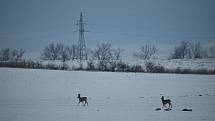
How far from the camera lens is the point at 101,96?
97.3ft

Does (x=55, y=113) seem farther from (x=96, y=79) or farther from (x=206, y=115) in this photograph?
(x=96, y=79)

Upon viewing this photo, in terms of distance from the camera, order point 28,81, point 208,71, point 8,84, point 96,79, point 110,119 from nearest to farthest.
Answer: point 110,119 → point 8,84 → point 28,81 → point 96,79 → point 208,71

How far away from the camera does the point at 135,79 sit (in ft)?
153

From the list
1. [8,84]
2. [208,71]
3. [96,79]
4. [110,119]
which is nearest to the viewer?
[110,119]

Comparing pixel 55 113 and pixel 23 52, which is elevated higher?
pixel 23 52

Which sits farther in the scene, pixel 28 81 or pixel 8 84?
pixel 28 81

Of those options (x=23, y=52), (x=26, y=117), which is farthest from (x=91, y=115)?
(x=23, y=52)

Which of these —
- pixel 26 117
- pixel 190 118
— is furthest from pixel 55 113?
pixel 190 118

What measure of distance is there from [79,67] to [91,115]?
138 ft

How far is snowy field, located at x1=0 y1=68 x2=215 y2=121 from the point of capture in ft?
59.9

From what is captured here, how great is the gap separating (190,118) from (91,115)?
482 cm

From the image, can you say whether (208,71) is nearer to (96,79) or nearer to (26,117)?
(96,79)

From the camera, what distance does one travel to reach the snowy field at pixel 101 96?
59.9 ft

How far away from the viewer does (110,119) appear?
1697 centimetres
